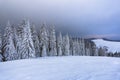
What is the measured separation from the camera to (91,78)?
8430mm

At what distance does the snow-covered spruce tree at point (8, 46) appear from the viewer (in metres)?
37.2

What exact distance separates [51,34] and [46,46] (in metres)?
5.18

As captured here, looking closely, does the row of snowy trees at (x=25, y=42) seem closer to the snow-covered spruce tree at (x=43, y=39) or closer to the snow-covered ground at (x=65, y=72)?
the snow-covered spruce tree at (x=43, y=39)

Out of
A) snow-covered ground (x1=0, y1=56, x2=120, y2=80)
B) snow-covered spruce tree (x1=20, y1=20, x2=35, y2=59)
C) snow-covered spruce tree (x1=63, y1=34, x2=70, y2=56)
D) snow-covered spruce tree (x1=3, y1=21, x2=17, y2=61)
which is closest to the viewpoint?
snow-covered ground (x1=0, y1=56, x2=120, y2=80)

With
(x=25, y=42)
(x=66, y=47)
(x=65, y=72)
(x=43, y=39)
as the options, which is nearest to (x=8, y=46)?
(x=25, y=42)

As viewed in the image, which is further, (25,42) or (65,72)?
(25,42)

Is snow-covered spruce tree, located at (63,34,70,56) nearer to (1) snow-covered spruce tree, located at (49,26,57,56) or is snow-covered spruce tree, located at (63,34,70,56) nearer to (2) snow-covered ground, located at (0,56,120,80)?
(1) snow-covered spruce tree, located at (49,26,57,56)

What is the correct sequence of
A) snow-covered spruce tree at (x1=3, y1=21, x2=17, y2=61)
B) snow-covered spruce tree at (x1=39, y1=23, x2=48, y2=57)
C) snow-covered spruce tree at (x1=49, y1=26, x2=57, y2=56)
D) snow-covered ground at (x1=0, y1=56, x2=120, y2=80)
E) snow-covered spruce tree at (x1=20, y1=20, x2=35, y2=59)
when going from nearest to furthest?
snow-covered ground at (x1=0, y1=56, x2=120, y2=80) → snow-covered spruce tree at (x1=3, y1=21, x2=17, y2=61) → snow-covered spruce tree at (x1=20, y1=20, x2=35, y2=59) → snow-covered spruce tree at (x1=39, y1=23, x2=48, y2=57) → snow-covered spruce tree at (x1=49, y1=26, x2=57, y2=56)

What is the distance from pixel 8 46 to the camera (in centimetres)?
3750

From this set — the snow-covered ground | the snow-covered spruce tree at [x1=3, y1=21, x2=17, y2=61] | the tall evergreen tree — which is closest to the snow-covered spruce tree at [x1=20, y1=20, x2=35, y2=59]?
the snow-covered spruce tree at [x1=3, y1=21, x2=17, y2=61]

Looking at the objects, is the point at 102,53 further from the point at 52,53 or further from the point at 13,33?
the point at 13,33

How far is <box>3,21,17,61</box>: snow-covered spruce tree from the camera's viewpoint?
37.2m

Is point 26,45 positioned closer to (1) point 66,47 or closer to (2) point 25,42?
(2) point 25,42

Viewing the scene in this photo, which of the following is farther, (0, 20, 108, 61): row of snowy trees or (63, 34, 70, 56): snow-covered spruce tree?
(63, 34, 70, 56): snow-covered spruce tree
